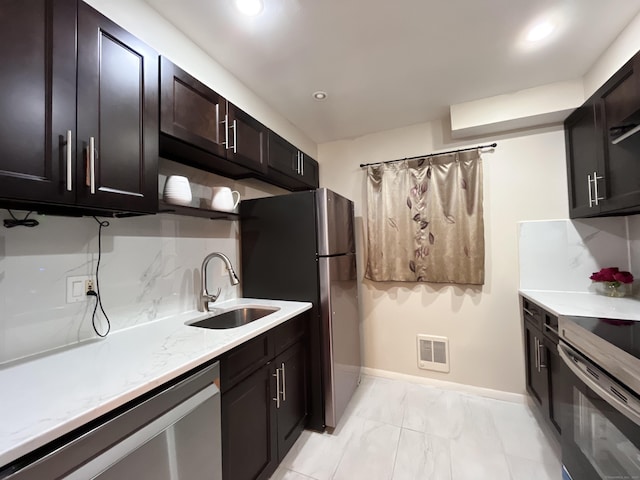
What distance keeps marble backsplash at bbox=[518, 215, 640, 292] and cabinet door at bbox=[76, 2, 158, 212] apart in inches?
106

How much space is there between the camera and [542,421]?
6.60 feet

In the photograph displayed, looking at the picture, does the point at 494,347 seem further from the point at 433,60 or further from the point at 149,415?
the point at 149,415

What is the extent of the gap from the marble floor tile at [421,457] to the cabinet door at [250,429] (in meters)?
0.77

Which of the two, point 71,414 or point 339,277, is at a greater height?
point 339,277

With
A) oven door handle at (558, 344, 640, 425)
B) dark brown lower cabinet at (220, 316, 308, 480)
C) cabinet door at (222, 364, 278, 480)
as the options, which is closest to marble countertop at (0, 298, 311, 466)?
dark brown lower cabinet at (220, 316, 308, 480)

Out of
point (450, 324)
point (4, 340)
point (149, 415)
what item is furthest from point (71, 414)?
point (450, 324)

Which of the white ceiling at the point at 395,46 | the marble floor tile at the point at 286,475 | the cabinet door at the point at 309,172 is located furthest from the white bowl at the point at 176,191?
the marble floor tile at the point at 286,475

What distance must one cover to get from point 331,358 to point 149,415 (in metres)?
1.26

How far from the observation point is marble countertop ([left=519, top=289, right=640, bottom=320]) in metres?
1.50

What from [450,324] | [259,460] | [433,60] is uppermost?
[433,60]

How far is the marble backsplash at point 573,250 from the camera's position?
2.03 metres

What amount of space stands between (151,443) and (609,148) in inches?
106

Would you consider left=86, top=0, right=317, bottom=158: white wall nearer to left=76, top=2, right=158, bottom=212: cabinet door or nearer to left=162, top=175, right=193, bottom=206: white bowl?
left=76, top=2, right=158, bottom=212: cabinet door

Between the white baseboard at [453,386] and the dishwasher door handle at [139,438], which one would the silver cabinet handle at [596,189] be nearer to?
the white baseboard at [453,386]
